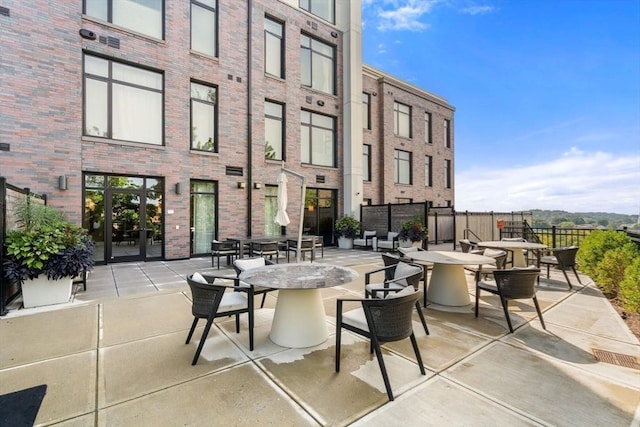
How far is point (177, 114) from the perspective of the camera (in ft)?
31.9

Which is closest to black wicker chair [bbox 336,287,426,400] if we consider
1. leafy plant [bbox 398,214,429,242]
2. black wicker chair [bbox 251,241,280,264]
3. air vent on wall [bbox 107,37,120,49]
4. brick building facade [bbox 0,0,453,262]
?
black wicker chair [bbox 251,241,280,264]

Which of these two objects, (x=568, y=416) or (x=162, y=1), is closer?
(x=568, y=416)

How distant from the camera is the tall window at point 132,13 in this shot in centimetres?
862

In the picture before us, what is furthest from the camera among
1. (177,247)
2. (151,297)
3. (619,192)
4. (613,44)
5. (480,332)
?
(619,192)

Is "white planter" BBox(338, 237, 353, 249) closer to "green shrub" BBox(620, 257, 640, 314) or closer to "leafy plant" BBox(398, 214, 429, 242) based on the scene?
"leafy plant" BBox(398, 214, 429, 242)

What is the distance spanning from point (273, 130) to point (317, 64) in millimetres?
4293

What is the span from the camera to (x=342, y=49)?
14.2m

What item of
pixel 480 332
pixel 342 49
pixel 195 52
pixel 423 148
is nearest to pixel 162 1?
pixel 195 52

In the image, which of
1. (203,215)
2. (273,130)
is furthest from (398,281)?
(273,130)

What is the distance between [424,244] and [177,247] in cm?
918

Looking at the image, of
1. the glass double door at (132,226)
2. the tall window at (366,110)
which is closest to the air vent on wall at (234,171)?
the glass double door at (132,226)

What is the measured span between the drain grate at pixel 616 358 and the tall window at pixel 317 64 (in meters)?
13.1

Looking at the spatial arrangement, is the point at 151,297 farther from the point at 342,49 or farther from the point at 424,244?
the point at 342,49

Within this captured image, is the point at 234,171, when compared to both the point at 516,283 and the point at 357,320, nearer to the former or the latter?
the point at 357,320
